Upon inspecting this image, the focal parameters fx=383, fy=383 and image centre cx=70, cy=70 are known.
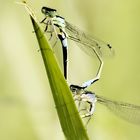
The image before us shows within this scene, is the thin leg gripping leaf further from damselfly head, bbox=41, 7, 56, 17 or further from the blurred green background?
the blurred green background

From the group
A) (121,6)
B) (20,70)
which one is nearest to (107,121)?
(20,70)

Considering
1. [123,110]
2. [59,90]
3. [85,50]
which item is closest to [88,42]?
[85,50]

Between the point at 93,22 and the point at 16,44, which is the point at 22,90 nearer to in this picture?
the point at 16,44

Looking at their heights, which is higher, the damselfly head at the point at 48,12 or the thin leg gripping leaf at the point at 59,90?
the damselfly head at the point at 48,12

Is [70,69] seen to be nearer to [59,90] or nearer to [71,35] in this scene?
[71,35]

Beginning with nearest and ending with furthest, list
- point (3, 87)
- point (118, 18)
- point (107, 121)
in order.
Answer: point (3, 87)
point (107, 121)
point (118, 18)

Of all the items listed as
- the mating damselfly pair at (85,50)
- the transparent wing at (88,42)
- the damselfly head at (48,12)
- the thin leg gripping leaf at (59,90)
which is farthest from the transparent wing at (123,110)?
the thin leg gripping leaf at (59,90)

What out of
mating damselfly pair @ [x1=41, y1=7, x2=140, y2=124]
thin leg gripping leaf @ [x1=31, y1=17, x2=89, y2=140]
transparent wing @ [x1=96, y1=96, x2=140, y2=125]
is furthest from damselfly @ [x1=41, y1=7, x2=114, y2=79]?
thin leg gripping leaf @ [x1=31, y1=17, x2=89, y2=140]

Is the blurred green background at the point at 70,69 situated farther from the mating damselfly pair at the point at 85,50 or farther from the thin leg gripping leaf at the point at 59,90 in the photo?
the thin leg gripping leaf at the point at 59,90
